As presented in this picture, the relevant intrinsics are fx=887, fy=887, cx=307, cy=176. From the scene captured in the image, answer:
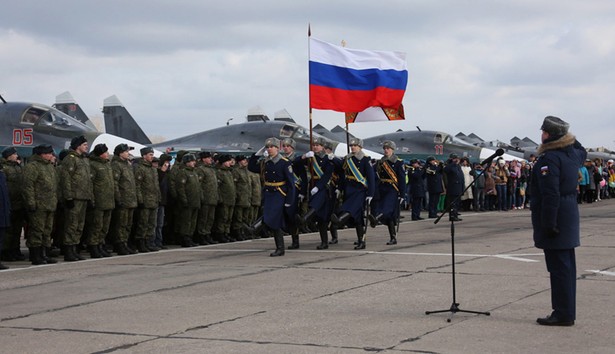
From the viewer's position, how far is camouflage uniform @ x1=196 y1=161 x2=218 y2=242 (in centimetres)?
1786

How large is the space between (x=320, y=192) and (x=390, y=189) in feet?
5.71

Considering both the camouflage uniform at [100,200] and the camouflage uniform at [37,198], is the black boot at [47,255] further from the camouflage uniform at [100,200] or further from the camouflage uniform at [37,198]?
the camouflage uniform at [100,200]

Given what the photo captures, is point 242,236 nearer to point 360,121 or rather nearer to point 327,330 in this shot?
point 360,121

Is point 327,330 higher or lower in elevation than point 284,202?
lower

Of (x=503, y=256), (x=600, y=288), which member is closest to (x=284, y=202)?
(x=503, y=256)

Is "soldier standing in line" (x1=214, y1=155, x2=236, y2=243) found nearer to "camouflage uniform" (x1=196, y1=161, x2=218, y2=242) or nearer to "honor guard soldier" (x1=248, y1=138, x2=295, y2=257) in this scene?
"camouflage uniform" (x1=196, y1=161, x2=218, y2=242)

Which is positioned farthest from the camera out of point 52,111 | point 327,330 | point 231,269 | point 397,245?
point 52,111

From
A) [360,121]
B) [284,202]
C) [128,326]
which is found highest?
[360,121]

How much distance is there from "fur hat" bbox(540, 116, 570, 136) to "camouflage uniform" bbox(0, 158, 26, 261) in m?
9.61

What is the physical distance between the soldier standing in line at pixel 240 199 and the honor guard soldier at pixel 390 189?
317cm

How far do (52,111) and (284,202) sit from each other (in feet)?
51.4

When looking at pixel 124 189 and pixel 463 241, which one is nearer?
pixel 124 189

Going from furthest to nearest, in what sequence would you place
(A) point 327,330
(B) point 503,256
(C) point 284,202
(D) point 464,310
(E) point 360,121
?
(E) point 360,121 → (C) point 284,202 → (B) point 503,256 → (D) point 464,310 → (A) point 327,330

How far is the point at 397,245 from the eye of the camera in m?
16.4
